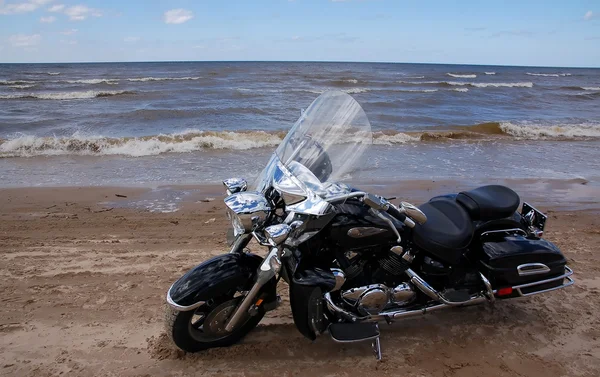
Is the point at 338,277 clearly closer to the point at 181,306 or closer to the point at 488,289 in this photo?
the point at 181,306

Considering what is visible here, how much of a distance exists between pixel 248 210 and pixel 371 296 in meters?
1.01

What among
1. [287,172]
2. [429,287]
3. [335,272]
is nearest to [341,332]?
[335,272]

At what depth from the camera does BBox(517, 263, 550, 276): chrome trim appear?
10.9ft

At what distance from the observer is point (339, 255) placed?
293 cm

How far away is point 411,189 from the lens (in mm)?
7270

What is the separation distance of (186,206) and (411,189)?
11.4ft

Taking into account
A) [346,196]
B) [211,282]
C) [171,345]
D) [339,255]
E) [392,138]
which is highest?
[346,196]

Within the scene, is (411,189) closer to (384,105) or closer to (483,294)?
(483,294)

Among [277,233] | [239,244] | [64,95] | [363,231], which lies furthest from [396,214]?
[64,95]

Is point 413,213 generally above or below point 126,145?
above

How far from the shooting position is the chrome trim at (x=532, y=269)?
3.34m

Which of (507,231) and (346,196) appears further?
(507,231)

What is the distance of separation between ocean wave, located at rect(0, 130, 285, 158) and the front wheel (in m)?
7.62

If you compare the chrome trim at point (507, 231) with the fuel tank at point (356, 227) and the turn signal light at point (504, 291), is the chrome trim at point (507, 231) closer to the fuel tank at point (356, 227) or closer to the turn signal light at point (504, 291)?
the turn signal light at point (504, 291)
